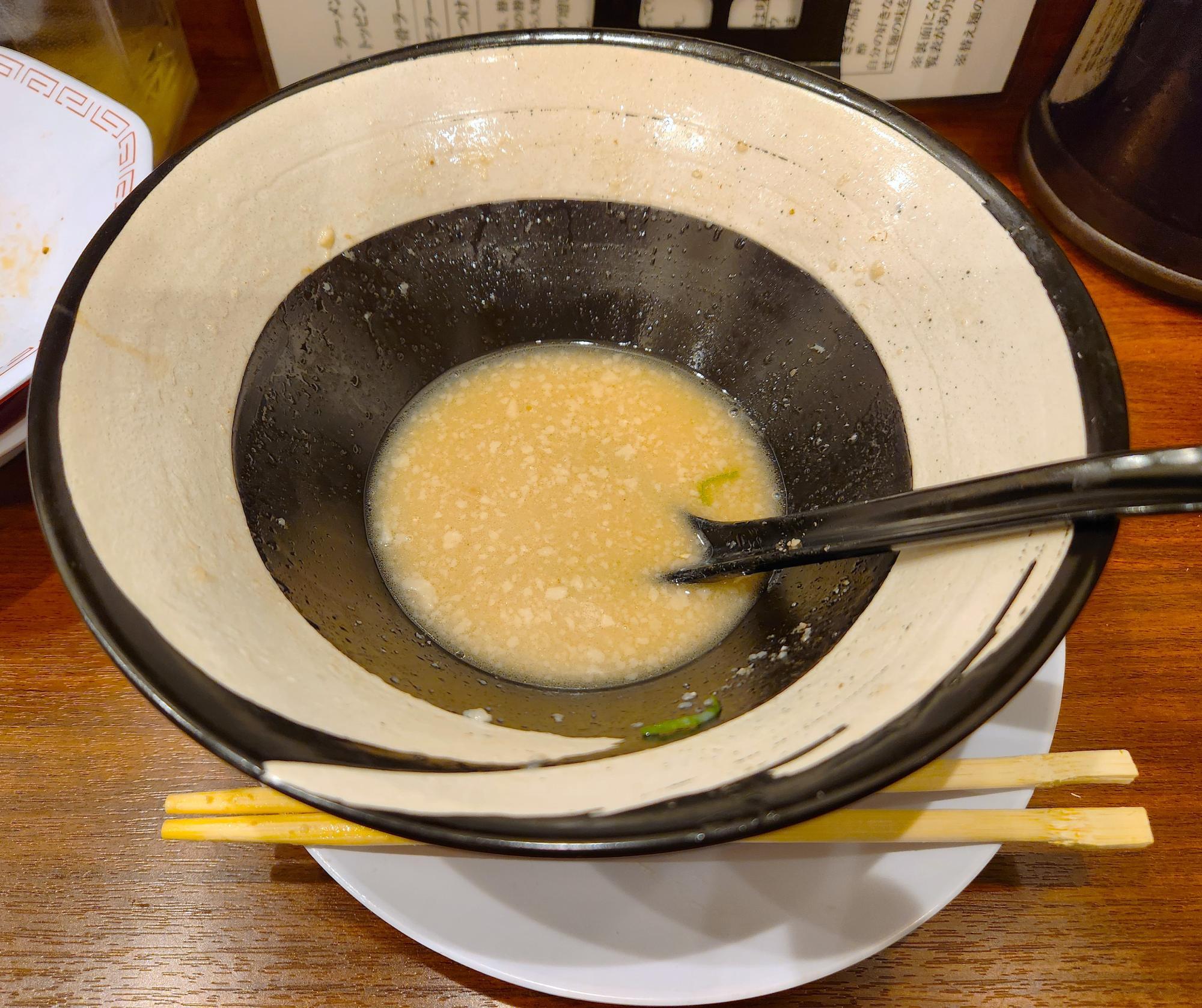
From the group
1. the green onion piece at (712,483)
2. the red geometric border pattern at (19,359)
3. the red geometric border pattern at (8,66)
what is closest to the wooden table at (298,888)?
the red geometric border pattern at (19,359)

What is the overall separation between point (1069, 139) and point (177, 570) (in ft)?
5.46

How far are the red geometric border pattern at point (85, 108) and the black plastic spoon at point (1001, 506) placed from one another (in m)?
1.13

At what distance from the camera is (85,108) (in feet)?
4.45

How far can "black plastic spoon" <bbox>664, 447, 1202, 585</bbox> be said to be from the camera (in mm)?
736

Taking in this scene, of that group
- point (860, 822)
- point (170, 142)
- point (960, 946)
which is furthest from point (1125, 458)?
point (170, 142)

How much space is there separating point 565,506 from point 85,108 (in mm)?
1027

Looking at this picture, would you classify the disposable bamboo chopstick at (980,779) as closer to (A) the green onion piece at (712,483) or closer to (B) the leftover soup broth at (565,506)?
(B) the leftover soup broth at (565,506)

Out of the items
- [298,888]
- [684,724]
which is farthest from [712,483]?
[298,888]

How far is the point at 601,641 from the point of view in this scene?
3.67 ft

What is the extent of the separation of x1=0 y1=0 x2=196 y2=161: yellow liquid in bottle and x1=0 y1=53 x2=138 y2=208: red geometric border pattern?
7 cm

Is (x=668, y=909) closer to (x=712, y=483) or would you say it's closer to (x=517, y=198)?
(x=712, y=483)

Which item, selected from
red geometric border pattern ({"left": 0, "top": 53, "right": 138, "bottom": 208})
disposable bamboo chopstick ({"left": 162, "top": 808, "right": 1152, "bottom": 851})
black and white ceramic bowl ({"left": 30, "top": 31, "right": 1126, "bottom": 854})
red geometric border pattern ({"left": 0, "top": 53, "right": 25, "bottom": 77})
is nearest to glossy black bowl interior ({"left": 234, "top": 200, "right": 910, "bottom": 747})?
black and white ceramic bowl ({"left": 30, "top": 31, "right": 1126, "bottom": 854})

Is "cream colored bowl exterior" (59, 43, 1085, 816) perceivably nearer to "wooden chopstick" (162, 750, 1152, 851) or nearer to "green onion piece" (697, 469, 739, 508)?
"wooden chopstick" (162, 750, 1152, 851)

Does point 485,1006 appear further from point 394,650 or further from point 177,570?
point 177,570
